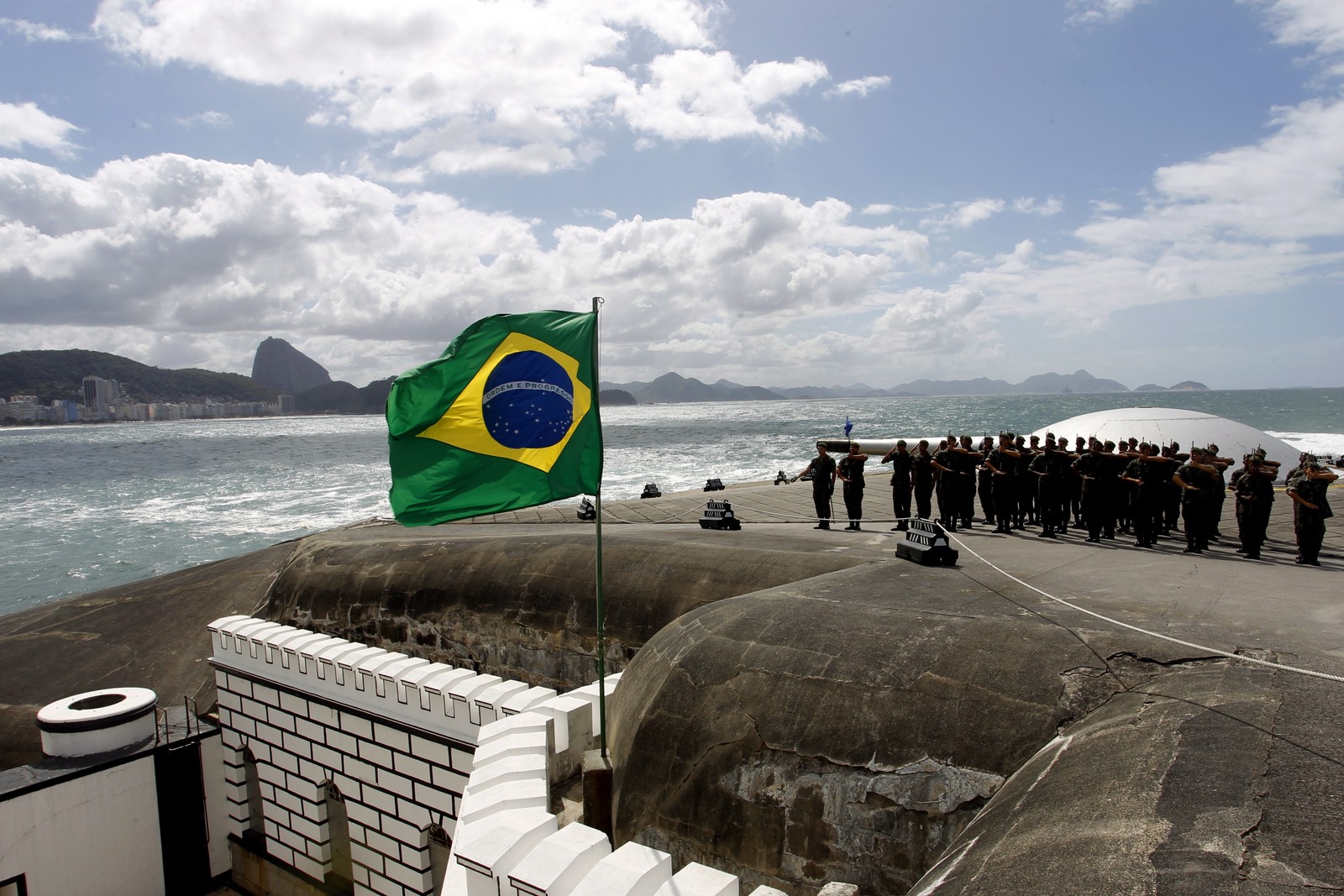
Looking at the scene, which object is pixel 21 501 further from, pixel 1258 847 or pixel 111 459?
pixel 1258 847

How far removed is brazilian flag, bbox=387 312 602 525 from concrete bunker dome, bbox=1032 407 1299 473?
20.0m

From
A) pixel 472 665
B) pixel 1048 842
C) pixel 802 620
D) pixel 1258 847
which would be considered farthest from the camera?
pixel 472 665

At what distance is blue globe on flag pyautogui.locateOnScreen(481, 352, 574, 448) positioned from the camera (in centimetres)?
563

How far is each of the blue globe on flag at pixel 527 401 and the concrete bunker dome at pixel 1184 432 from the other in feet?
65.7

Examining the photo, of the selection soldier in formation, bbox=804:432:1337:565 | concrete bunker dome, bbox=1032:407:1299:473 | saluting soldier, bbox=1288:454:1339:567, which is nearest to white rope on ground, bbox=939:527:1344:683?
soldier in formation, bbox=804:432:1337:565

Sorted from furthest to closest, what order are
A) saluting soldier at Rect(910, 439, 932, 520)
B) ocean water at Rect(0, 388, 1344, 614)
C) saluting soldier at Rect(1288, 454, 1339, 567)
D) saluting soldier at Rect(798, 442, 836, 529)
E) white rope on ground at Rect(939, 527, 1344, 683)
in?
ocean water at Rect(0, 388, 1344, 614) < saluting soldier at Rect(910, 439, 932, 520) < saluting soldier at Rect(798, 442, 836, 529) < saluting soldier at Rect(1288, 454, 1339, 567) < white rope on ground at Rect(939, 527, 1344, 683)

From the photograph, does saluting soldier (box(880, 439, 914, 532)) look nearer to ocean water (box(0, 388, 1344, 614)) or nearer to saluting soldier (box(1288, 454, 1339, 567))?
saluting soldier (box(1288, 454, 1339, 567))

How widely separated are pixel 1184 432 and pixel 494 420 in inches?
904

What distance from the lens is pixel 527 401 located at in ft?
18.5

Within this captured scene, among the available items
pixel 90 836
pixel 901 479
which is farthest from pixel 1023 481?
pixel 90 836

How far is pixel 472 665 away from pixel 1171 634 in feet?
25.6

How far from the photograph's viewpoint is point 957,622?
5.40 m

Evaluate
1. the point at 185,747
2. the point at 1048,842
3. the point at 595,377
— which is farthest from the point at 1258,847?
the point at 185,747

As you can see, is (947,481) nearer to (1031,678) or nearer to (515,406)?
(1031,678)
